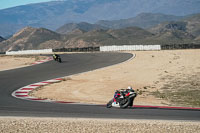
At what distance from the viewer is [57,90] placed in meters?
21.5

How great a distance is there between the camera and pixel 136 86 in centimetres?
2361

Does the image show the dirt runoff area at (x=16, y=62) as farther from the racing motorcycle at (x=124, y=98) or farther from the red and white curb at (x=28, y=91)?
the racing motorcycle at (x=124, y=98)

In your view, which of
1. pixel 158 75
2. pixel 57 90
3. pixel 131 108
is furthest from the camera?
pixel 158 75

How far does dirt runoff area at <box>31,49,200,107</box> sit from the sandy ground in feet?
15.7

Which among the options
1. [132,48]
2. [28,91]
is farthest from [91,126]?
[132,48]

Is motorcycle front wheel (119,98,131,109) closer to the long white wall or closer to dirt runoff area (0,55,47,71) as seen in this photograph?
dirt runoff area (0,55,47,71)

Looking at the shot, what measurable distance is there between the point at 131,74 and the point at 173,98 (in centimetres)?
1062

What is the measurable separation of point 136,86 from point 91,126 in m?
12.5

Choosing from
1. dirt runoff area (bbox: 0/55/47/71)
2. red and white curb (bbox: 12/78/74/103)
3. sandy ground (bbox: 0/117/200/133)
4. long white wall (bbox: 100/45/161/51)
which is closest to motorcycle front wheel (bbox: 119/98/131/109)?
sandy ground (bbox: 0/117/200/133)

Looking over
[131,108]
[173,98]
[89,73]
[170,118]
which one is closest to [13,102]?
[131,108]

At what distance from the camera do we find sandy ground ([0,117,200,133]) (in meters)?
10.9

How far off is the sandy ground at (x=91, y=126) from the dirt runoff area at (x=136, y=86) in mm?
4800

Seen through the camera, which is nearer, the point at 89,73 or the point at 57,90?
the point at 57,90

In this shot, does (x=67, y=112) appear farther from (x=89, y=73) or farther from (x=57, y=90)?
(x=89, y=73)
